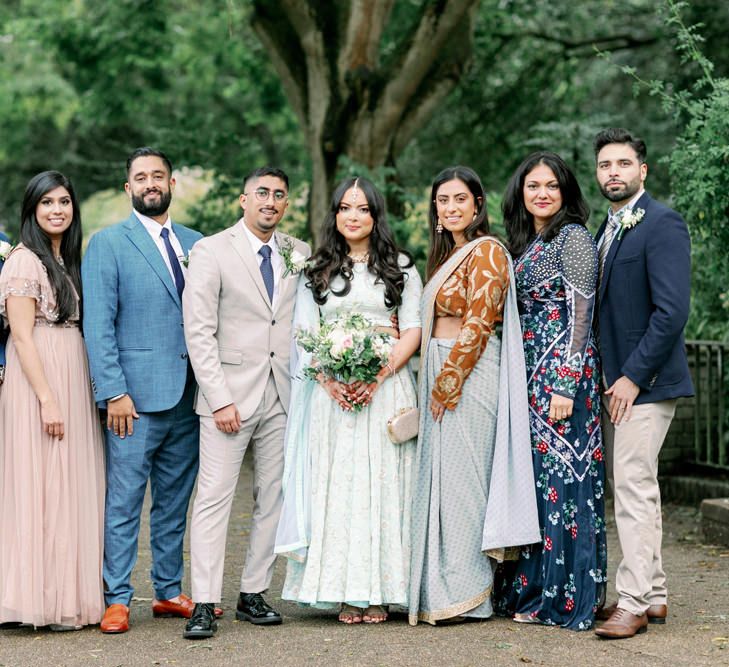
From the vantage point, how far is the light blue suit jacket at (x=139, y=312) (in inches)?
238

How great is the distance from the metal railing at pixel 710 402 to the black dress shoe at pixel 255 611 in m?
5.33

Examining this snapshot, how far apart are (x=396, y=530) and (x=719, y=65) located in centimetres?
1023

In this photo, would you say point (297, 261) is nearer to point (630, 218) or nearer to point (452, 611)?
point (630, 218)

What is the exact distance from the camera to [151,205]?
20.4 ft

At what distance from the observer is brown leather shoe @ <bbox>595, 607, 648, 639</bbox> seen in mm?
5531

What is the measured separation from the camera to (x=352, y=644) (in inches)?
218

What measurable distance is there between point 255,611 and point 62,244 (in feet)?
7.53

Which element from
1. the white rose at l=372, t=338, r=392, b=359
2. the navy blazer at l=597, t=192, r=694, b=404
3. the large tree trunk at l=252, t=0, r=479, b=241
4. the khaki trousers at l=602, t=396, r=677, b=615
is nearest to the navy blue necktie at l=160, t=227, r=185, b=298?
the white rose at l=372, t=338, r=392, b=359

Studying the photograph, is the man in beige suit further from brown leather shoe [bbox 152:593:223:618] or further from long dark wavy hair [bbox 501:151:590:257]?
long dark wavy hair [bbox 501:151:590:257]

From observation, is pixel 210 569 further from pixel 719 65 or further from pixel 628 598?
pixel 719 65

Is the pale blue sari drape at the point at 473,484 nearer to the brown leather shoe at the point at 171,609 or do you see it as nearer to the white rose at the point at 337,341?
the white rose at the point at 337,341

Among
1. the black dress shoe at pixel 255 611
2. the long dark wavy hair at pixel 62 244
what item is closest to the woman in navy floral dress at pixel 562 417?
the black dress shoe at pixel 255 611

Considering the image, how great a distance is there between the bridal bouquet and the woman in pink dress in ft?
4.20

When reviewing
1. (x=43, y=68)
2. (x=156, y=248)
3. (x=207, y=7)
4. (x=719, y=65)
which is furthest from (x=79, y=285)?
(x=43, y=68)
